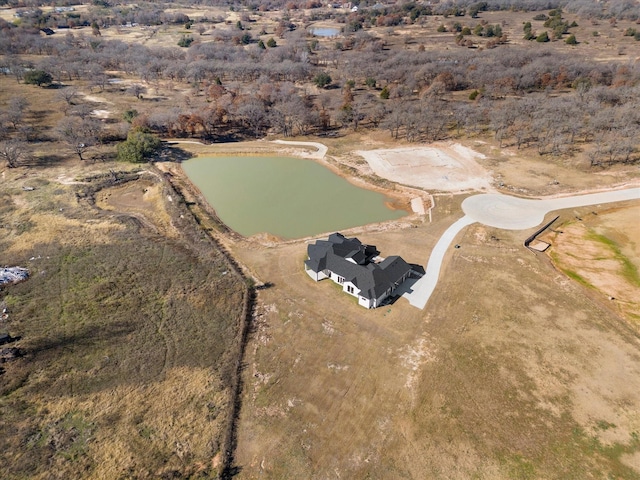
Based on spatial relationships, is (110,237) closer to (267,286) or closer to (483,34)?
(267,286)

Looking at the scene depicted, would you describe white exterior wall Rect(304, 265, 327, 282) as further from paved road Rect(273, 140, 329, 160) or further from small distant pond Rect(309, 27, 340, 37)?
small distant pond Rect(309, 27, 340, 37)

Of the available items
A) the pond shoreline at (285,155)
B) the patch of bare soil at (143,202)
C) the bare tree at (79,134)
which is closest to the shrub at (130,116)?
the bare tree at (79,134)

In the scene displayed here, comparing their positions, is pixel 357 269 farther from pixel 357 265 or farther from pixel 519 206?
pixel 519 206

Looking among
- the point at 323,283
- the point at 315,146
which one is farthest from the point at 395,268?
the point at 315,146

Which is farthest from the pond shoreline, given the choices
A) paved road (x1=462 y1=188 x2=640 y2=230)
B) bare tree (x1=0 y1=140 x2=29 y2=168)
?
bare tree (x1=0 y1=140 x2=29 y2=168)

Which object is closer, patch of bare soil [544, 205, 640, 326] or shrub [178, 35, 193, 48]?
patch of bare soil [544, 205, 640, 326]

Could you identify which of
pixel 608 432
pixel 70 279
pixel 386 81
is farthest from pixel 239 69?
pixel 608 432

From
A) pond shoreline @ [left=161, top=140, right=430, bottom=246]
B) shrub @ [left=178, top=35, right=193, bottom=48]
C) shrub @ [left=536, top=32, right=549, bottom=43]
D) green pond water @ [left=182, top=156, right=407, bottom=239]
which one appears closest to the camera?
pond shoreline @ [left=161, top=140, right=430, bottom=246]
